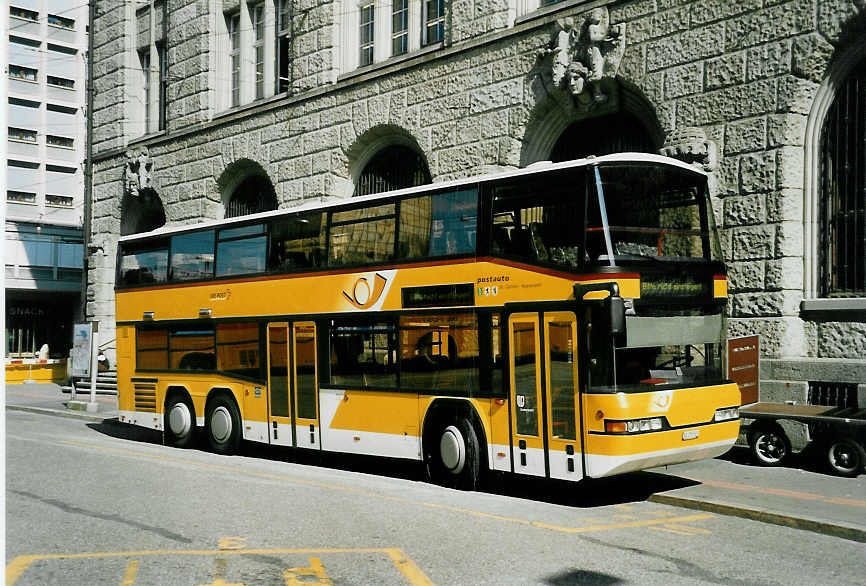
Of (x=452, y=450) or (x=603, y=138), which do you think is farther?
(x=603, y=138)

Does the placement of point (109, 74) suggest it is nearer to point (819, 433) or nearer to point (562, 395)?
point (562, 395)

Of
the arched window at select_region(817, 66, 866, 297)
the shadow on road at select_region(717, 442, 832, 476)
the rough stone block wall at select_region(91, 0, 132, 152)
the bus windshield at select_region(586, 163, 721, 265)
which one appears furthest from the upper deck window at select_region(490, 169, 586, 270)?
the rough stone block wall at select_region(91, 0, 132, 152)

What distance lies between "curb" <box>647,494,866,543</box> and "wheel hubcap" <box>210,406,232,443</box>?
7318 mm

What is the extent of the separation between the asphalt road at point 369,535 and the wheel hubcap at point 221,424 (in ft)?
8.00

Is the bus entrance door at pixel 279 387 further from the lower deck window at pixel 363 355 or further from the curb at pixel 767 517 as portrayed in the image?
the curb at pixel 767 517

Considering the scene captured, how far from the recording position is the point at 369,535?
27.6ft

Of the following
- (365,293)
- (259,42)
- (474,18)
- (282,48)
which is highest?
(259,42)

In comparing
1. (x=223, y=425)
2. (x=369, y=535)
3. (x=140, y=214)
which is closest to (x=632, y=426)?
(x=369, y=535)

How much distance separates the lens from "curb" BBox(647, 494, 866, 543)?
8.56 metres

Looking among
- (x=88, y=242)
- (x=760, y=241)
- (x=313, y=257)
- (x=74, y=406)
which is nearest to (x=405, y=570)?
(x=313, y=257)

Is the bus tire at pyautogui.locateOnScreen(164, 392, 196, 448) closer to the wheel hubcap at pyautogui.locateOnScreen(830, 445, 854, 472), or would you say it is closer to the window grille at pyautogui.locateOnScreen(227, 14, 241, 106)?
the wheel hubcap at pyautogui.locateOnScreen(830, 445, 854, 472)

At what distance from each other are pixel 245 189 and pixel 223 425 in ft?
39.0

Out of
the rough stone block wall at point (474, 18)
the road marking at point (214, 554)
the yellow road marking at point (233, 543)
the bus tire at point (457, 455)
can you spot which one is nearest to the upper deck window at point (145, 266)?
the bus tire at point (457, 455)

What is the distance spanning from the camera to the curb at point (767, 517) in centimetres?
856
